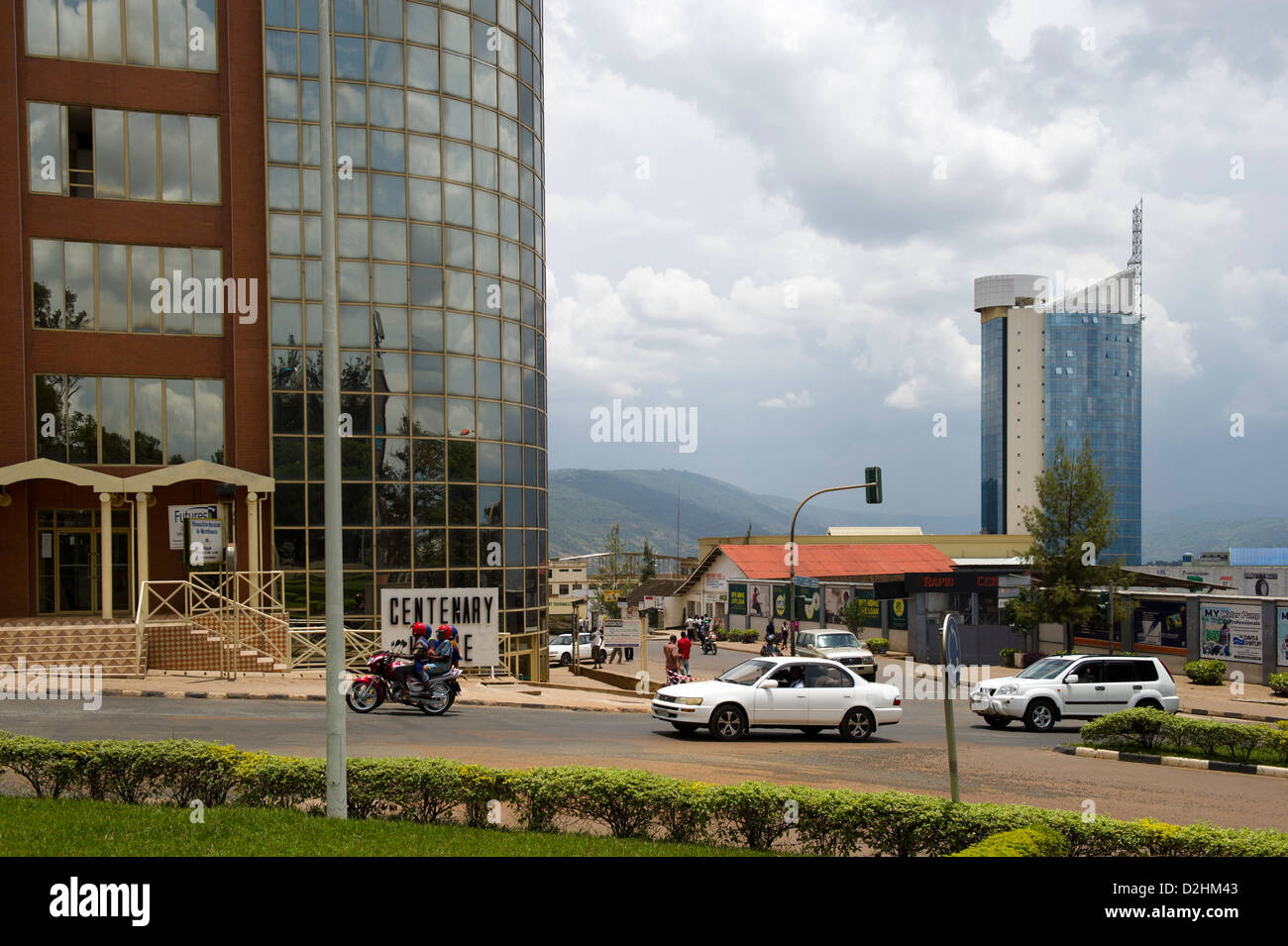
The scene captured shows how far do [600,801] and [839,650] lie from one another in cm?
2479

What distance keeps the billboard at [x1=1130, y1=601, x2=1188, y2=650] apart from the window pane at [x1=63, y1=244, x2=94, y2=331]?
38.1 m

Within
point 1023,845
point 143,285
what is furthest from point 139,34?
point 1023,845

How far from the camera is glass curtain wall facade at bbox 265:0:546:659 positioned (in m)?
32.6

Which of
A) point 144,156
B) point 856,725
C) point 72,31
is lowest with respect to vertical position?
point 856,725

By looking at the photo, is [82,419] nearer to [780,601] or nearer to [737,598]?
[780,601]

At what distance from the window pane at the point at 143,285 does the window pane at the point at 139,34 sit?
5.98m

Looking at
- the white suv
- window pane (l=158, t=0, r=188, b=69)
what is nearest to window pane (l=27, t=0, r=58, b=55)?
window pane (l=158, t=0, r=188, b=69)

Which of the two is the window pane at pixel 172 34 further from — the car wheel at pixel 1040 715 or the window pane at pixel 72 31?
the car wheel at pixel 1040 715

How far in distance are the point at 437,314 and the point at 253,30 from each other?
35.2ft

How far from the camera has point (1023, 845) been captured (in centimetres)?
834
